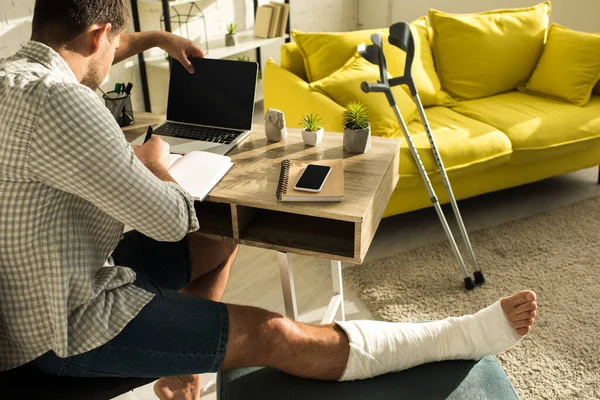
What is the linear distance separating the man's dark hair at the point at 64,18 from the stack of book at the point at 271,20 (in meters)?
2.78

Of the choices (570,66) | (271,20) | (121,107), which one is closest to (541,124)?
(570,66)

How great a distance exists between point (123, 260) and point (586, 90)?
243cm

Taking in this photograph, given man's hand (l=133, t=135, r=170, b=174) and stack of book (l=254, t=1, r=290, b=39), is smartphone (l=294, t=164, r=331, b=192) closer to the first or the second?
man's hand (l=133, t=135, r=170, b=174)

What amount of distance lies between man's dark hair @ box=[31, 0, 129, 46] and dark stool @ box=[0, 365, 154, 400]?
69cm

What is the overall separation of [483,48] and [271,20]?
1.52 m

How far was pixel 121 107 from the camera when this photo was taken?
1.86 meters

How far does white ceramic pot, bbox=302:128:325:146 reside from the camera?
172 centimetres

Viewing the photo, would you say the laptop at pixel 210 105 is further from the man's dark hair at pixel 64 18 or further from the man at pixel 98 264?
the man's dark hair at pixel 64 18

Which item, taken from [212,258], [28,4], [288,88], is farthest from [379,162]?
[28,4]

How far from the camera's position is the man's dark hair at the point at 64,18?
Result: 3.88 feet

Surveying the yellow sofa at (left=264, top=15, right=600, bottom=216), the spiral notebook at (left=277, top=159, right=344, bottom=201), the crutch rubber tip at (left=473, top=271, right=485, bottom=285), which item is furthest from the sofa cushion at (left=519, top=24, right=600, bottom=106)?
the spiral notebook at (left=277, top=159, right=344, bottom=201)

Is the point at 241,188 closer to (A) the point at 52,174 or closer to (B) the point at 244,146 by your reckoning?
(B) the point at 244,146

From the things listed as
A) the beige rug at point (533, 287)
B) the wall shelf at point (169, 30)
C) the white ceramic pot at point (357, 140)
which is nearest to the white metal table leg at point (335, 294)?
the beige rug at point (533, 287)

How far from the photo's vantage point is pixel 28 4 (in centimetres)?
293
